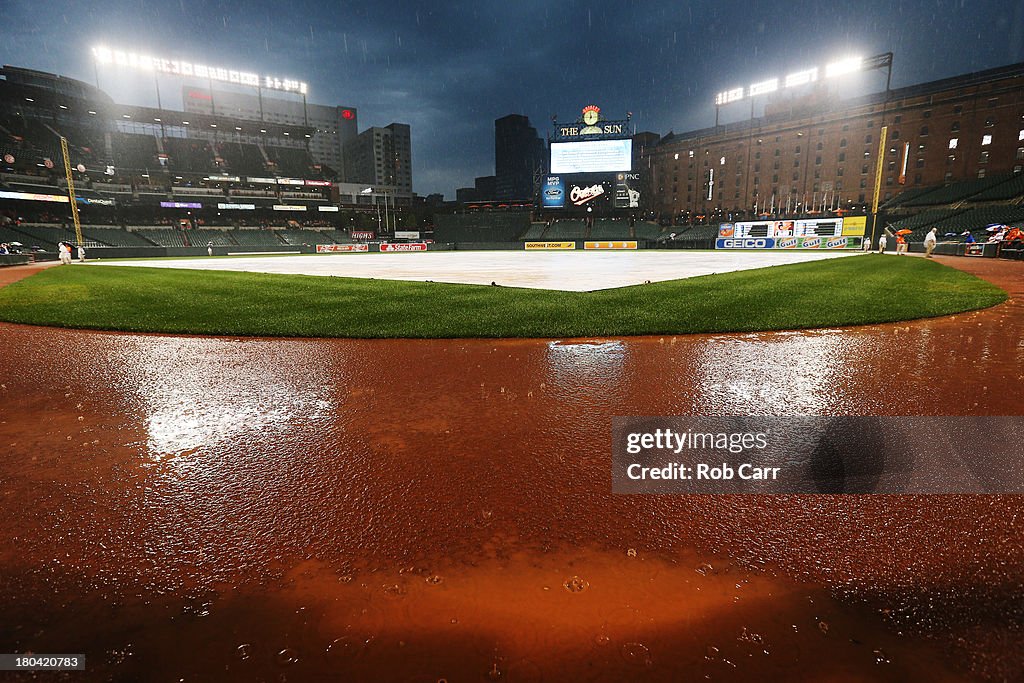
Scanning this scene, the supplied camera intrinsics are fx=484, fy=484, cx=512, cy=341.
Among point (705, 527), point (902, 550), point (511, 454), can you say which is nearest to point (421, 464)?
point (511, 454)

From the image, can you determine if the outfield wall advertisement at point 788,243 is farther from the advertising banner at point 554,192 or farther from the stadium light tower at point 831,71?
the stadium light tower at point 831,71

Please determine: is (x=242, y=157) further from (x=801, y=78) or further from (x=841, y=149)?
(x=841, y=149)

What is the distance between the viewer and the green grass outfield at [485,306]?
23.9ft

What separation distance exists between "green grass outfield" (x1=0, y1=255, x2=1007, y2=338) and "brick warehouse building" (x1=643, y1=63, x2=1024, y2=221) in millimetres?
75910

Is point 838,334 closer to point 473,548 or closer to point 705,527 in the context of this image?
point 705,527

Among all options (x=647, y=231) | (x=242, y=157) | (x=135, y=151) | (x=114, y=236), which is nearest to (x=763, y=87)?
(x=647, y=231)

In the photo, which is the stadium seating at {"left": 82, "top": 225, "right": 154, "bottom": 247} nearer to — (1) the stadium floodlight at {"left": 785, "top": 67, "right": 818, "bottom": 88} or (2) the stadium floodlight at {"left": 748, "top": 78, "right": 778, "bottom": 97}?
(2) the stadium floodlight at {"left": 748, "top": 78, "right": 778, "bottom": 97}

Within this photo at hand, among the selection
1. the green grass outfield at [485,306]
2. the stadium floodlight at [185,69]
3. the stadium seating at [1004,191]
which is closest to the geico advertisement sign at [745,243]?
the stadium seating at [1004,191]

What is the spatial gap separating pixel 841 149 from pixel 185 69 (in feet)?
305

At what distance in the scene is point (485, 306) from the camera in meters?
9.17

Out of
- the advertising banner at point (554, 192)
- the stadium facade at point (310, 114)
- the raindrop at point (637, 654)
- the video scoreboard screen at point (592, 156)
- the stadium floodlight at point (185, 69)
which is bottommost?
the raindrop at point (637, 654)

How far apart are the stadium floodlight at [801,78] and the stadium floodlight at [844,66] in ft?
5.09

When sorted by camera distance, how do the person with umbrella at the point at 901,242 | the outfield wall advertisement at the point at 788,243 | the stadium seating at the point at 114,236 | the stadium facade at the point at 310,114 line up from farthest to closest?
the stadium facade at the point at 310,114
the stadium seating at the point at 114,236
the outfield wall advertisement at the point at 788,243
the person with umbrella at the point at 901,242

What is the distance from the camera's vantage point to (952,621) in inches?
64.1
